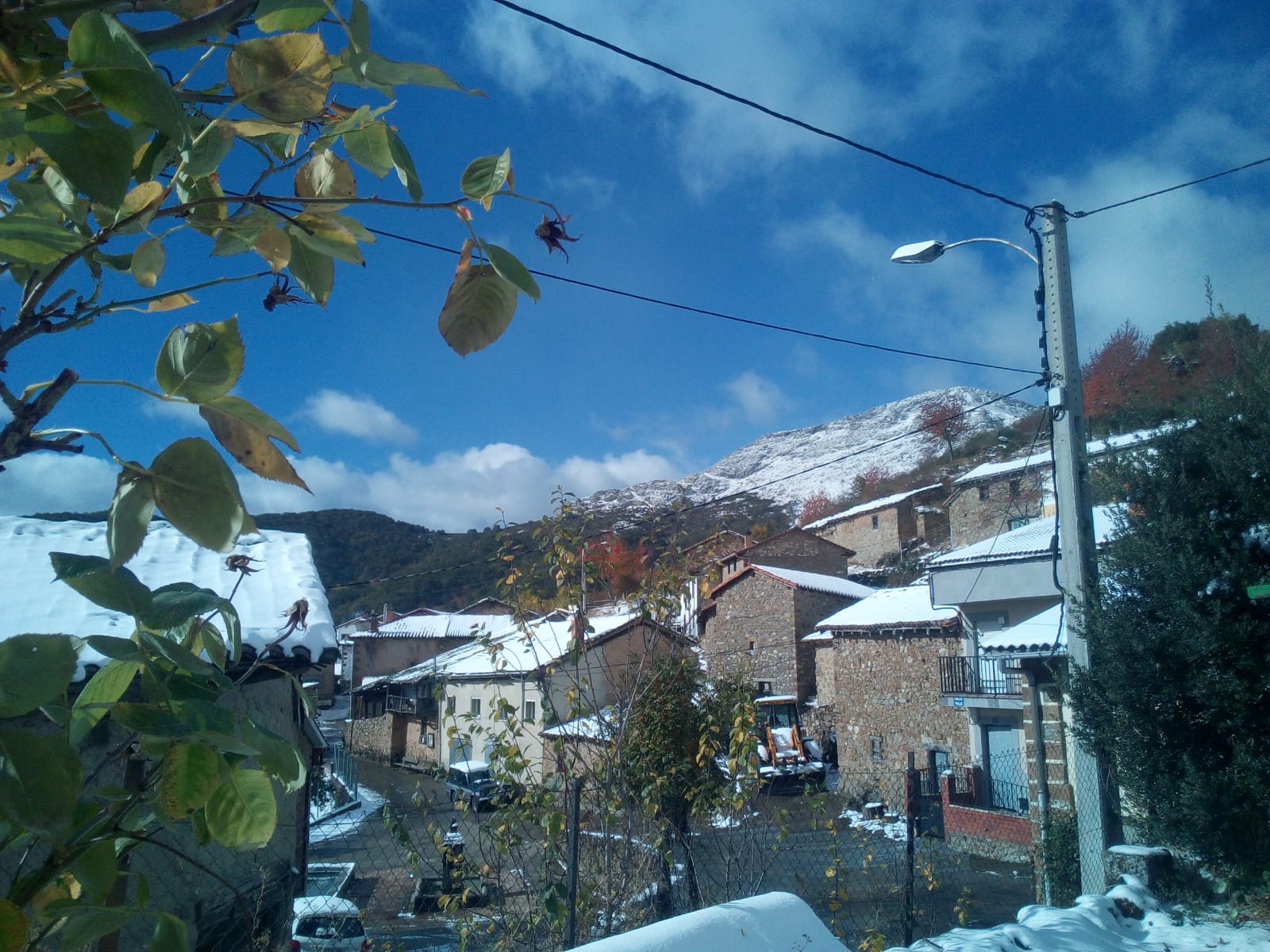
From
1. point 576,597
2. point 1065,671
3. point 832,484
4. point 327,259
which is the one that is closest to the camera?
point 327,259

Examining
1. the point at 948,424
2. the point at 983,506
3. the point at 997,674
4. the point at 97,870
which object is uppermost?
the point at 948,424

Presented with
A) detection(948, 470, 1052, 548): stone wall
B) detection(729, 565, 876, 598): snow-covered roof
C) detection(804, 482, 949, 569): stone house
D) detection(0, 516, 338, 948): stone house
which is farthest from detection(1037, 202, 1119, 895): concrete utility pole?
detection(804, 482, 949, 569): stone house

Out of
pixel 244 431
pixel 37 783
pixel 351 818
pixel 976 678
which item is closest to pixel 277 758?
pixel 37 783

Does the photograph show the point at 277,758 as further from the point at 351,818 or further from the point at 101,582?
the point at 351,818

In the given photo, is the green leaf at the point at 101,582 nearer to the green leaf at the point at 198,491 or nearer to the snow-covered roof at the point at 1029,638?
the green leaf at the point at 198,491

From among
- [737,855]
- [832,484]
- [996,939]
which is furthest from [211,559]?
[832,484]

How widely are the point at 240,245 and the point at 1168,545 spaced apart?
630 centimetres

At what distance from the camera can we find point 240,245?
88 centimetres

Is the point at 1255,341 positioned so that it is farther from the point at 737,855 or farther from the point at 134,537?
the point at 134,537

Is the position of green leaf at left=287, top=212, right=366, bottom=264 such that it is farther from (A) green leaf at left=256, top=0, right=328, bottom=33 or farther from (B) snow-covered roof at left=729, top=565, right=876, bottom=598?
(B) snow-covered roof at left=729, top=565, right=876, bottom=598

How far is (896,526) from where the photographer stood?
4100cm

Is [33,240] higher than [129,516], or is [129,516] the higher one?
[33,240]

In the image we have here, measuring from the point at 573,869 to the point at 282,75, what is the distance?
334cm

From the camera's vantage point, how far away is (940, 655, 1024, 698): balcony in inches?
666
